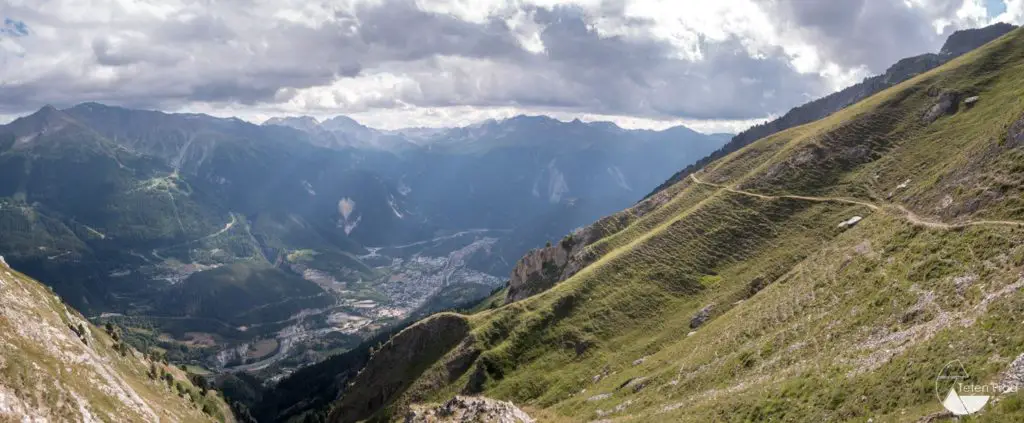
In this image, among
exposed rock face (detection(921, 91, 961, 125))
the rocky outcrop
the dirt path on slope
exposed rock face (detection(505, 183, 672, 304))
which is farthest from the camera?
exposed rock face (detection(505, 183, 672, 304))

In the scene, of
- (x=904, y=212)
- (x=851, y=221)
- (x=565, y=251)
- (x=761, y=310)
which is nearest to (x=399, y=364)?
(x=565, y=251)

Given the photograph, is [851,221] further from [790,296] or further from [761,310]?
[761,310]

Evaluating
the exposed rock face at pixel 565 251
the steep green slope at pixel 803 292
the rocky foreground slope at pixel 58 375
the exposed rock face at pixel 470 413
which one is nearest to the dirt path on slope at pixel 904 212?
the steep green slope at pixel 803 292

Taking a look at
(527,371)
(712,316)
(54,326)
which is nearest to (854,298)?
(712,316)

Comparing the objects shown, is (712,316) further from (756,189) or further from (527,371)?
(756,189)

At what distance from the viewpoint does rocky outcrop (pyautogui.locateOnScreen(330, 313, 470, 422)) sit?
142375 mm

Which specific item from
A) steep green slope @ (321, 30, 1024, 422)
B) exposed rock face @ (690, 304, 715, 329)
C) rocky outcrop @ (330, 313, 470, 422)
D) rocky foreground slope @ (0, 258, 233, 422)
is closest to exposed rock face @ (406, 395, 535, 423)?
steep green slope @ (321, 30, 1024, 422)

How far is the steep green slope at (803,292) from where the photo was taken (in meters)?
48.0

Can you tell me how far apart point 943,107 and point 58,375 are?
202 meters

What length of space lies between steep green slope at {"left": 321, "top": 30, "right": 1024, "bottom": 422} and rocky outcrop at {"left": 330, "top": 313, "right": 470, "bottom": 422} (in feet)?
3.11

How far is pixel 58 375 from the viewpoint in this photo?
101875 mm

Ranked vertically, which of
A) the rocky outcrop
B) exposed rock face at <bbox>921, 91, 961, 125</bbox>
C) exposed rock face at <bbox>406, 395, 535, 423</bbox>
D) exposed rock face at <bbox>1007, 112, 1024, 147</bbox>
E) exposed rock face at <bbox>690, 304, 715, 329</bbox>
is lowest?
the rocky outcrop

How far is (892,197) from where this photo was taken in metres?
116

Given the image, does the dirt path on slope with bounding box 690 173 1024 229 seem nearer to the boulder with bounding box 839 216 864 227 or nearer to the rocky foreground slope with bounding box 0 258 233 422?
the boulder with bounding box 839 216 864 227
